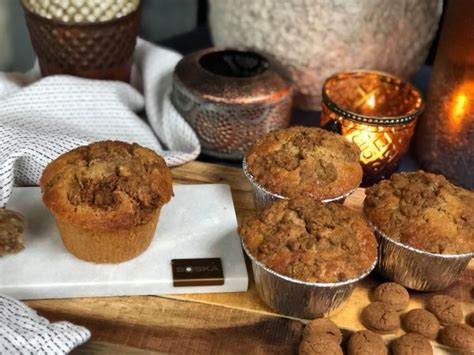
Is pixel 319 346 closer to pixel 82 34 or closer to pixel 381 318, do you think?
pixel 381 318

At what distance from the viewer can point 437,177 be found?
1146 millimetres

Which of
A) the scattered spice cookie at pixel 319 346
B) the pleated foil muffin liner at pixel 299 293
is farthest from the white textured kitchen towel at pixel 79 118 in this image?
the scattered spice cookie at pixel 319 346

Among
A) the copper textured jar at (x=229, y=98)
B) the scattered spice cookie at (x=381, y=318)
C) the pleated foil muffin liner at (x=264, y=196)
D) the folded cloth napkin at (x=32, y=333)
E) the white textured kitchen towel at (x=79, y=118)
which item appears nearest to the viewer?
the folded cloth napkin at (x=32, y=333)

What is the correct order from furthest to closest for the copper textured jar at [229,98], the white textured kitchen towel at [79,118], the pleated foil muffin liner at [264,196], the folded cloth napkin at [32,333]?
1. the copper textured jar at [229,98]
2. the white textured kitchen towel at [79,118]
3. the pleated foil muffin liner at [264,196]
4. the folded cloth napkin at [32,333]

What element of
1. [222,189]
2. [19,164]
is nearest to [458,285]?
[222,189]

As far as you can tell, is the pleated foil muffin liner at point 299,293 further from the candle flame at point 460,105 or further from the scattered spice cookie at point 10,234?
the candle flame at point 460,105

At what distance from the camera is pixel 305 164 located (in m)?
1.14

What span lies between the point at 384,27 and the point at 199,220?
0.63 meters

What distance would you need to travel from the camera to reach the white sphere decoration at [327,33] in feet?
4.72

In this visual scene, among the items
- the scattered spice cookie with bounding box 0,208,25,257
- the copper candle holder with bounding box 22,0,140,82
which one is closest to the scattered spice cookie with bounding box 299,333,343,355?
the scattered spice cookie with bounding box 0,208,25,257

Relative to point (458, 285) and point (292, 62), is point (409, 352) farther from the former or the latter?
point (292, 62)

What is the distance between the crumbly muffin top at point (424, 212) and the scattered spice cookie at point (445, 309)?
0.09m

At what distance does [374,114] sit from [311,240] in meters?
0.59

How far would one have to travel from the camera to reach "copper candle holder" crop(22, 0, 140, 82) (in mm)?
1444
